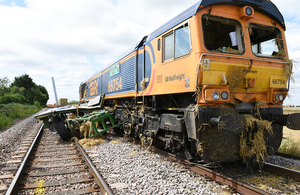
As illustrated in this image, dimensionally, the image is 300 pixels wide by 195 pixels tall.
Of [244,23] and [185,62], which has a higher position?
[244,23]

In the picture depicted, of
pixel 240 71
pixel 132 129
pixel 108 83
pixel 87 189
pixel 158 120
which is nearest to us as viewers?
pixel 87 189

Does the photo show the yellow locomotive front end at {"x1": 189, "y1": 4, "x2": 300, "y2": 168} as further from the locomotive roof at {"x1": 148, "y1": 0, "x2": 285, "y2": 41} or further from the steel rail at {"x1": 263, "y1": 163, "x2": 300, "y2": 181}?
the steel rail at {"x1": 263, "y1": 163, "x2": 300, "y2": 181}

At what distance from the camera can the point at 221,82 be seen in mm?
4273

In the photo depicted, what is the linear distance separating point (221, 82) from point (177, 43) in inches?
55.8

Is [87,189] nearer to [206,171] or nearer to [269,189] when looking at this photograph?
[206,171]

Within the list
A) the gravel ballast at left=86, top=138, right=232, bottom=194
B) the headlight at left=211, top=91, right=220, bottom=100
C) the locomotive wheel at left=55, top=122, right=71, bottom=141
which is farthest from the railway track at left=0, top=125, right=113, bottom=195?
the headlight at left=211, top=91, right=220, bottom=100

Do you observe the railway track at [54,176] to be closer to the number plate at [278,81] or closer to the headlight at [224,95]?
the headlight at [224,95]

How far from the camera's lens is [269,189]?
3633 millimetres

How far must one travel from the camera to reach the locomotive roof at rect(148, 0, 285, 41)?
14.1ft

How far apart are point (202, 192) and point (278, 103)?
3.05 meters

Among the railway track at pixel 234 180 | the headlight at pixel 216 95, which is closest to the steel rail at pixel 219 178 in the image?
the railway track at pixel 234 180

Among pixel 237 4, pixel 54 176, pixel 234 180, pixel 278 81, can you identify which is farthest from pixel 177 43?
pixel 54 176

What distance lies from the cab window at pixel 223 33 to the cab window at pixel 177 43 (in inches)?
17.6

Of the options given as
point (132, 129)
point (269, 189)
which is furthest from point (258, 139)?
point (132, 129)
